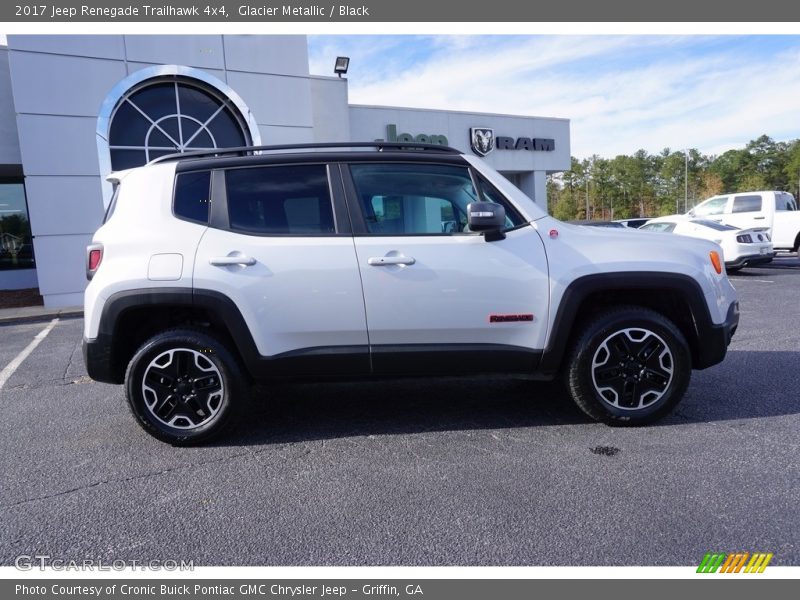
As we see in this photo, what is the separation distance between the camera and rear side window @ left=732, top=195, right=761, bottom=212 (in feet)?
48.3

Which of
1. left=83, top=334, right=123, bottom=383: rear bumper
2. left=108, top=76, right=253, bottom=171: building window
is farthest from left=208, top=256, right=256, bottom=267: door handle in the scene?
left=108, top=76, right=253, bottom=171: building window

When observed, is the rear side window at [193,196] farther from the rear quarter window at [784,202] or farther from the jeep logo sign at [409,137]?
the rear quarter window at [784,202]

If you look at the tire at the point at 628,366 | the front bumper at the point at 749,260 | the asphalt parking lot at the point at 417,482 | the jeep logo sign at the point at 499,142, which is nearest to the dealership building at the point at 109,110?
the asphalt parking lot at the point at 417,482

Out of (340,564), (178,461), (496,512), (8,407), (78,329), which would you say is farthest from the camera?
(78,329)

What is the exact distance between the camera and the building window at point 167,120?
37.6 ft

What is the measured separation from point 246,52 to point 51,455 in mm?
11345

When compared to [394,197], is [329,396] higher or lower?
lower

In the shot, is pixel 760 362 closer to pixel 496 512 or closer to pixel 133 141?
pixel 496 512

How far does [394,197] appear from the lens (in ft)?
11.7

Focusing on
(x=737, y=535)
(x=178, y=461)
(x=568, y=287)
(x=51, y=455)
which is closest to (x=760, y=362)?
(x=568, y=287)

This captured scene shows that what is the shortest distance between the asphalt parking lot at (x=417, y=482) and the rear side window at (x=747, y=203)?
12.4 metres

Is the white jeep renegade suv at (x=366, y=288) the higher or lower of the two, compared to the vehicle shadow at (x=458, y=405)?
higher

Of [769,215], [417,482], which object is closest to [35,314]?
[417,482]

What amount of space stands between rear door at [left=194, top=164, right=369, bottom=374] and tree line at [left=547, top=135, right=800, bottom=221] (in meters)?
79.2
